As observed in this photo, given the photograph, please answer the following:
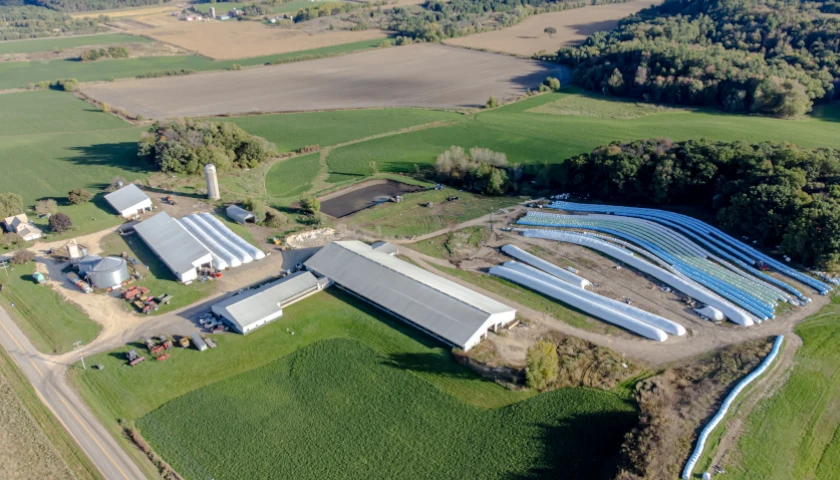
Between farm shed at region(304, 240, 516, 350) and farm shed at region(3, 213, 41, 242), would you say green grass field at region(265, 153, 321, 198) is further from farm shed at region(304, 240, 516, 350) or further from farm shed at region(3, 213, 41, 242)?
farm shed at region(3, 213, 41, 242)

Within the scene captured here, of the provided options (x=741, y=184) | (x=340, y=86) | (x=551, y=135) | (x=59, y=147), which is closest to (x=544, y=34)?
(x=340, y=86)

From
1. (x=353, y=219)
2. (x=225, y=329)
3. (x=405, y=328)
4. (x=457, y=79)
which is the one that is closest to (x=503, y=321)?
(x=405, y=328)

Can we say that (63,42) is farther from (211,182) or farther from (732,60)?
(732,60)

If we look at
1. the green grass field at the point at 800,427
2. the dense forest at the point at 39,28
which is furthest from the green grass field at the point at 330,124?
the dense forest at the point at 39,28

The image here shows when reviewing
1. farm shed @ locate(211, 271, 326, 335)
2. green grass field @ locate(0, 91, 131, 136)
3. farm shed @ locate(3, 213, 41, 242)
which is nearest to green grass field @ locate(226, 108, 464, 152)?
green grass field @ locate(0, 91, 131, 136)

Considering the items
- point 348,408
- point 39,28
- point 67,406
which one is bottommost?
point 67,406

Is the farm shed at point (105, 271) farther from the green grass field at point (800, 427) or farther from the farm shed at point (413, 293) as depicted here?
the green grass field at point (800, 427)
